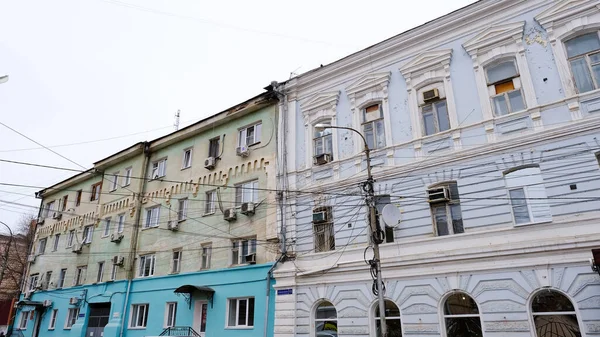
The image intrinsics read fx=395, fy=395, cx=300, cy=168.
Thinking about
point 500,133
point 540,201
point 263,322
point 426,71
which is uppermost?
point 426,71

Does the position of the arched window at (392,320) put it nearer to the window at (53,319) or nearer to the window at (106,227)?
the window at (106,227)

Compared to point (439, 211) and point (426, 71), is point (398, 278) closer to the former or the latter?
point (439, 211)

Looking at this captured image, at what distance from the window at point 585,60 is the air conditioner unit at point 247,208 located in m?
11.8

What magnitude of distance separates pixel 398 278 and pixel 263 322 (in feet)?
17.7

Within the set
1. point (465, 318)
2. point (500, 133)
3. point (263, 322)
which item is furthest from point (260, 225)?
point (500, 133)

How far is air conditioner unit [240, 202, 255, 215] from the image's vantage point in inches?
646

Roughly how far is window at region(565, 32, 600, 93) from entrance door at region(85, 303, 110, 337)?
2260 cm

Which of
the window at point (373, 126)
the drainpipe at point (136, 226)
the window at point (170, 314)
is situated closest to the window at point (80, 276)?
the drainpipe at point (136, 226)

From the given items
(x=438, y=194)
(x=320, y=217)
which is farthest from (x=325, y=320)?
(x=438, y=194)

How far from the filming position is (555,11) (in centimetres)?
1174

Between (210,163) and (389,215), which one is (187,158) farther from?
(389,215)

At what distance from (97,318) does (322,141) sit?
627 inches

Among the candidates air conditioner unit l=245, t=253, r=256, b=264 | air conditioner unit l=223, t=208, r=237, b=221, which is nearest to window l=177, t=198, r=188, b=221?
air conditioner unit l=223, t=208, r=237, b=221

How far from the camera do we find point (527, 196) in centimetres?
1091
